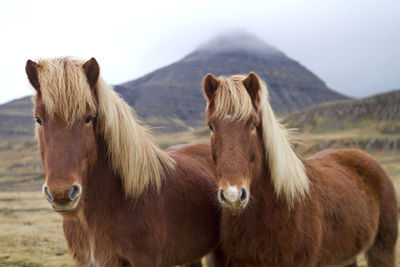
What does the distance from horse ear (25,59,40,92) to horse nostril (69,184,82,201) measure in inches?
40.8

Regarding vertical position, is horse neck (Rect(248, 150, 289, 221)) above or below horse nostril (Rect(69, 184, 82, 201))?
below

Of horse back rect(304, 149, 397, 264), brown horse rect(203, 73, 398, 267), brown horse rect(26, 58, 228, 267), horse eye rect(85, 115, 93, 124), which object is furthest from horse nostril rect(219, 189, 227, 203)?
horse back rect(304, 149, 397, 264)

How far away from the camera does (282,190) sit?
11.8 feet

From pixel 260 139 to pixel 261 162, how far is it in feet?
0.81

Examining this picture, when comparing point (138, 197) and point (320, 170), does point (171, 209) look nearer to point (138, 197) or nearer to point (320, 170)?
point (138, 197)

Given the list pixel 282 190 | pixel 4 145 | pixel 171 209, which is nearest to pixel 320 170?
pixel 282 190

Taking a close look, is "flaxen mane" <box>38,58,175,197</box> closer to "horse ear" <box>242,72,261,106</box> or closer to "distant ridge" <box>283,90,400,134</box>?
"horse ear" <box>242,72,261,106</box>

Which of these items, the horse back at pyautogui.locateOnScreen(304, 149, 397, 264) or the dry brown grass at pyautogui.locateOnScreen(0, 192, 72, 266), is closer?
the horse back at pyautogui.locateOnScreen(304, 149, 397, 264)

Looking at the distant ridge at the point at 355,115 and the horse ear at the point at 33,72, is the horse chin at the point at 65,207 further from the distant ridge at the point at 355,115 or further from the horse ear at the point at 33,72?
the distant ridge at the point at 355,115

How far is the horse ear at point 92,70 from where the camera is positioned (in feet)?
9.91

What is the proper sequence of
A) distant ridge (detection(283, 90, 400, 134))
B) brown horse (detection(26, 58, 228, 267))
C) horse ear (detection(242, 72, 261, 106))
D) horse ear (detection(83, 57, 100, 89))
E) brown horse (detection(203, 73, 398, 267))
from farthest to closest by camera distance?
distant ridge (detection(283, 90, 400, 134))
horse ear (detection(242, 72, 261, 106))
brown horse (detection(203, 73, 398, 267))
horse ear (detection(83, 57, 100, 89))
brown horse (detection(26, 58, 228, 267))

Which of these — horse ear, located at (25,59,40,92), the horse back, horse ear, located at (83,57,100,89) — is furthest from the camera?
the horse back

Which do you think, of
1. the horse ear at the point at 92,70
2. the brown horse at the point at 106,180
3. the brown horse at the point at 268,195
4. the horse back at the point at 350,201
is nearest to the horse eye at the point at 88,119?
the brown horse at the point at 106,180

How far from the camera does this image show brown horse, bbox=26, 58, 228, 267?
2.70 metres
